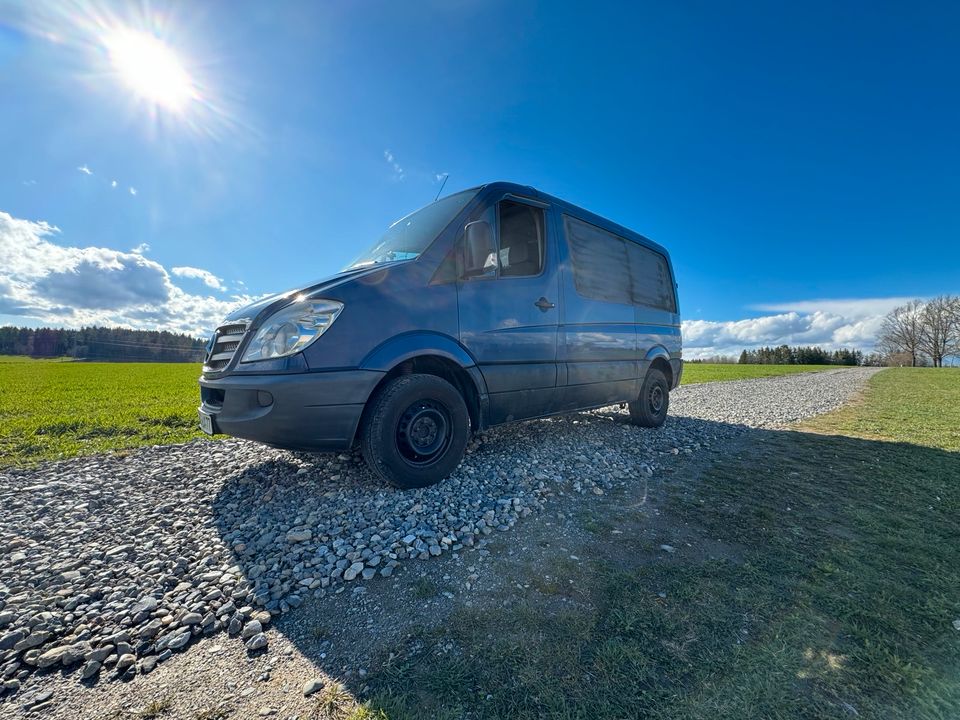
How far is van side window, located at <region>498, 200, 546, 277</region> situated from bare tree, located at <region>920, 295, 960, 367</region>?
7019 centimetres

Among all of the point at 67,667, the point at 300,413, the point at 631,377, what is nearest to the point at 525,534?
the point at 300,413

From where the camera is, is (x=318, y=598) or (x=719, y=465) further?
(x=719, y=465)

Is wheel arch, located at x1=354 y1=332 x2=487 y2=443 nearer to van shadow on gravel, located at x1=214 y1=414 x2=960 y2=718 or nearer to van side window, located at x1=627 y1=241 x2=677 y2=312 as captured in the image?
van shadow on gravel, located at x1=214 y1=414 x2=960 y2=718

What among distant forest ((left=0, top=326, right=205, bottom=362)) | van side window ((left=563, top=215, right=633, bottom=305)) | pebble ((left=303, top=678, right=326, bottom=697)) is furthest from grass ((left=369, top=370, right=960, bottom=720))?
distant forest ((left=0, top=326, right=205, bottom=362))

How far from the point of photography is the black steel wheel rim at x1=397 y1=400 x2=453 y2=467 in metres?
3.11

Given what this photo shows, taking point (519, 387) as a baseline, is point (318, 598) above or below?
below

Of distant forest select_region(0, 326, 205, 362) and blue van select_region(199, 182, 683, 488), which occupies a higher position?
distant forest select_region(0, 326, 205, 362)

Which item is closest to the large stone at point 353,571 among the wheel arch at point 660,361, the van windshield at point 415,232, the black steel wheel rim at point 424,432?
the black steel wheel rim at point 424,432

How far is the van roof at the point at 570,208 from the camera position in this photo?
12.7ft

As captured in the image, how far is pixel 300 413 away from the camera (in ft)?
8.93

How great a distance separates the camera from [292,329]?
2.83 meters

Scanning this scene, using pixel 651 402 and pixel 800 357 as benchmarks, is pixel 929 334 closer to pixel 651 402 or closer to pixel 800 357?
pixel 800 357

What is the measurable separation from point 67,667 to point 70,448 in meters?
4.46

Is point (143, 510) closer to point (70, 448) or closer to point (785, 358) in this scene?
point (70, 448)
